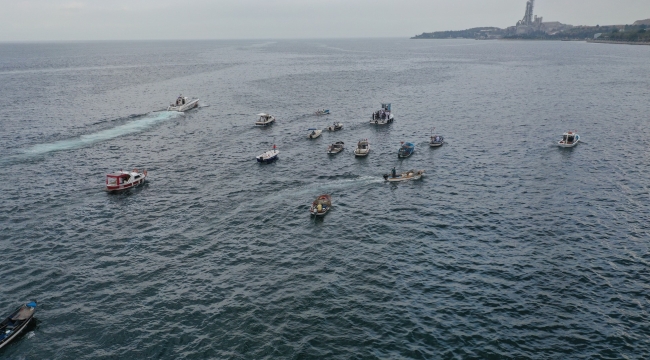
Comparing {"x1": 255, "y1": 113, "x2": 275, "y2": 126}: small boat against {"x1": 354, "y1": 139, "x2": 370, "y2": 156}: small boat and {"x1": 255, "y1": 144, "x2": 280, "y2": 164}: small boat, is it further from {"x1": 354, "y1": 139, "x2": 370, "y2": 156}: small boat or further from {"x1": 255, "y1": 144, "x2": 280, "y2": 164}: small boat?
{"x1": 354, "y1": 139, "x2": 370, "y2": 156}: small boat

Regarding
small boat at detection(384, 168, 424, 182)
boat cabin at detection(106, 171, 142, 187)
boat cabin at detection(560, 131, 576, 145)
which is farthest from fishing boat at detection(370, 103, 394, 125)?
boat cabin at detection(106, 171, 142, 187)

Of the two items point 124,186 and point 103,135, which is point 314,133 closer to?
point 124,186

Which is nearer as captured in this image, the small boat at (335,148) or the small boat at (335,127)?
the small boat at (335,148)

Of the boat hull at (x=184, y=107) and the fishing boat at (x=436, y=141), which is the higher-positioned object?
the boat hull at (x=184, y=107)

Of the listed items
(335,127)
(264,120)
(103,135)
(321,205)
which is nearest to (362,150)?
(335,127)

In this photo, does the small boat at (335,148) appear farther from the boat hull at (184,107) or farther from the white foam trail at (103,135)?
the boat hull at (184,107)

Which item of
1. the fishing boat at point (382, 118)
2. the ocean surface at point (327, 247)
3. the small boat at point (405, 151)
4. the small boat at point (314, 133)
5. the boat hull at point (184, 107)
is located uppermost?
the boat hull at point (184, 107)

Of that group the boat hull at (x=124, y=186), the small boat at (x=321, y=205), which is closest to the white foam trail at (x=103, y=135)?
the boat hull at (x=124, y=186)
